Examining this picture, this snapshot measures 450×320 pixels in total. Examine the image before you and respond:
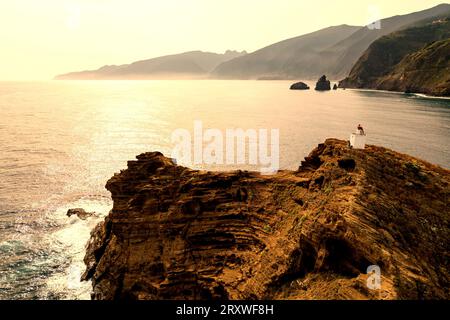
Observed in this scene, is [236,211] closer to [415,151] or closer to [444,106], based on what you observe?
[415,151]

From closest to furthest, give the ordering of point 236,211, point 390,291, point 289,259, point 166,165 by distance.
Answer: point 390,291 < point 289,259 < point 236,211 < point 166,165

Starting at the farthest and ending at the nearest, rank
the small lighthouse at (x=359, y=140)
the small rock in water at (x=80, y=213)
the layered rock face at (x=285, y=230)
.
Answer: the small rock in water at (x=80, y=213)
the small lighthouse at (x=359, y=140)
the layered rock face at (x=285, y=230)

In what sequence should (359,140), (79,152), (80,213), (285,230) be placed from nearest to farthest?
1. (285,230)
2. (359,140)
3. (80,213)
4. (79,152)

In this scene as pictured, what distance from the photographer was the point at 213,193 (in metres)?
29.7

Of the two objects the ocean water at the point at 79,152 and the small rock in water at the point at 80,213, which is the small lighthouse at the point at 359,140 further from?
the small rock in water at the point at 80,213

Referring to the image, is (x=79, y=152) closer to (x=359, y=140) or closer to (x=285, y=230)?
(x=285, y=230)

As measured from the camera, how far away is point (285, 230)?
81.3 ft

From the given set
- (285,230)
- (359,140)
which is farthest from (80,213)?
(359,140)

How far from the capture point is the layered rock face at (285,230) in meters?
18.8

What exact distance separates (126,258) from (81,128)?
12217 cm

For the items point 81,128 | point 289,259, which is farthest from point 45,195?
point 81,128

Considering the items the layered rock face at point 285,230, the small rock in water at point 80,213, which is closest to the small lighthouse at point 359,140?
the layered rock face at point 285,230

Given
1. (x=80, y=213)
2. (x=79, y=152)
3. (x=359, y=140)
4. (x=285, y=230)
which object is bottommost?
(x=80, y=213)
